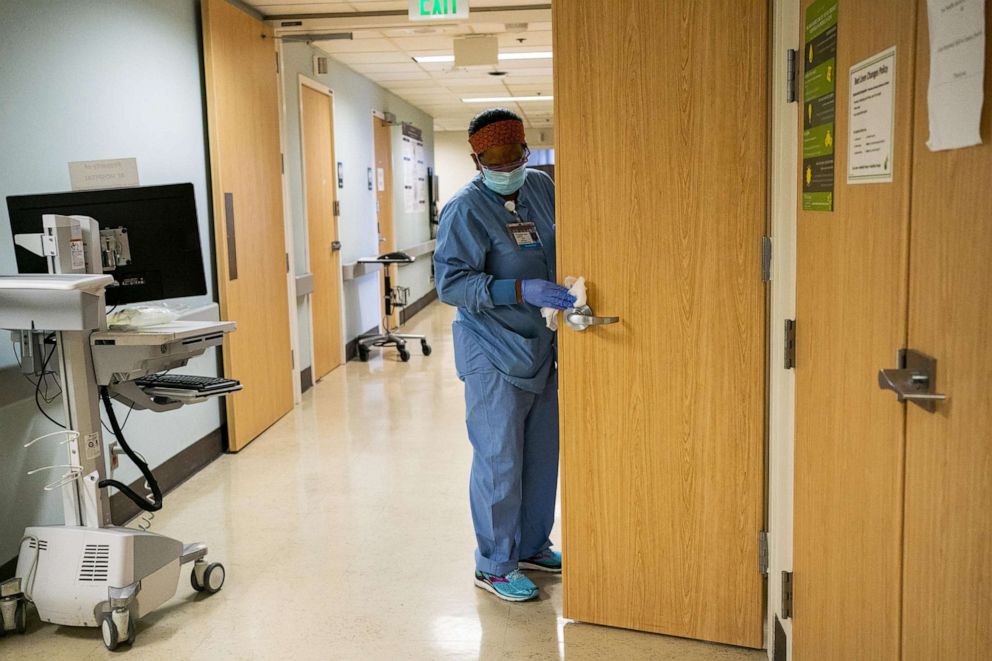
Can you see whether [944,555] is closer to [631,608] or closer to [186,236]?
[631,608]

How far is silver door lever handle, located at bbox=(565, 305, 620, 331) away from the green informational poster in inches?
25.9

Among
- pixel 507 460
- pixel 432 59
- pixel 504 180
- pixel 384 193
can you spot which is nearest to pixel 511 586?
pixel 507 460

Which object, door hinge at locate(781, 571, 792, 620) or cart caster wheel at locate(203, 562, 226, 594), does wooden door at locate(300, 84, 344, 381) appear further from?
door hinge at locate(781, 571, 792, 620)

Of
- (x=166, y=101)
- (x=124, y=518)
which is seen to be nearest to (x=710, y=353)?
(x=124, y=518)

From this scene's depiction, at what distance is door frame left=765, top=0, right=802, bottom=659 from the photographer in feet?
7.01

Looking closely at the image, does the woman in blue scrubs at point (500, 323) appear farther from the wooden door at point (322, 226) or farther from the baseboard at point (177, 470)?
the wooden door at point (322, 226)

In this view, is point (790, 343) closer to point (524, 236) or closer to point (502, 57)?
point (524, 236)

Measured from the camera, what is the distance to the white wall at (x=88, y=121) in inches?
116

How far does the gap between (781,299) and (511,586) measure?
4.37 feet

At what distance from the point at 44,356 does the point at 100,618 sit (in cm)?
83

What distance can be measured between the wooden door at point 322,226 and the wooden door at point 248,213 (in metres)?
0.91

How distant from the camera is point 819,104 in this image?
1.89 meters

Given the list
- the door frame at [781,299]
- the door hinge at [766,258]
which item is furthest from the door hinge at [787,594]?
the door hinge at [766,258]

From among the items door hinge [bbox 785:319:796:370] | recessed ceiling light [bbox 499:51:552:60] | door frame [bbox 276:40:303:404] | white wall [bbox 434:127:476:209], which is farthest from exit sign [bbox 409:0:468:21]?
white wall [bbox 434:127:476:209]
